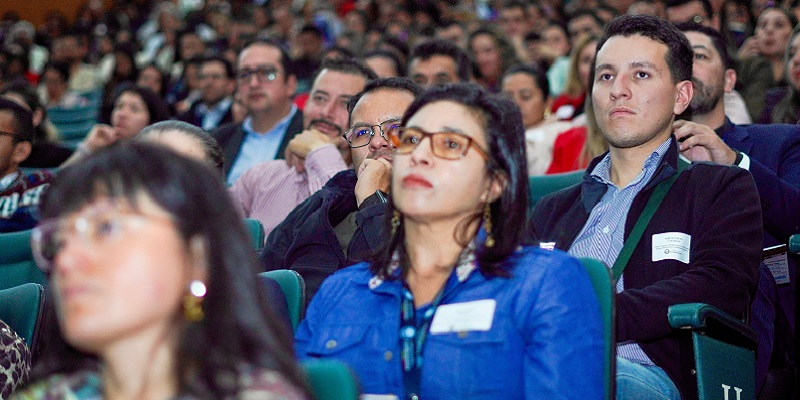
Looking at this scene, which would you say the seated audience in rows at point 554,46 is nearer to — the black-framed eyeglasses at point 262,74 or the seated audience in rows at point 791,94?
the black-framed eyeglasses at point 262,74

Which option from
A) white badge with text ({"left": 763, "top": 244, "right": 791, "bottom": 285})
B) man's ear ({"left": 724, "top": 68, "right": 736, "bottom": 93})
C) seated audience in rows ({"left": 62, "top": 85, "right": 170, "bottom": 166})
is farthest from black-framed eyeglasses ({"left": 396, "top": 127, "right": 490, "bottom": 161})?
seated audience in rows ({"left": 62, "top": 85, "right": 170, "bottom": 166})

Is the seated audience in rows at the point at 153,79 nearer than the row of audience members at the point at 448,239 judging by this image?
No

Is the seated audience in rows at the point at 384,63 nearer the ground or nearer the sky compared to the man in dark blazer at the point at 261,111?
nearer the sky

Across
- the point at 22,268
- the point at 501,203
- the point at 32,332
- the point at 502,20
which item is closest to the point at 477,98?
the point at 501,203

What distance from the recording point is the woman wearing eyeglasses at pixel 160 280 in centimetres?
132

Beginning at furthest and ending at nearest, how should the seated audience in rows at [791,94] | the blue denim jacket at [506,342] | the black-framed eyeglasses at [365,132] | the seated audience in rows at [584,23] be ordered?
the seated audience in rows at [584,23] → the seated audience in rows at [791,94] → the black-framed eyeglasses at [365,132] → the blue denim jacket at [506,342]

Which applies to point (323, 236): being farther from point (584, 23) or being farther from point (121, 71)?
point (121, 71)

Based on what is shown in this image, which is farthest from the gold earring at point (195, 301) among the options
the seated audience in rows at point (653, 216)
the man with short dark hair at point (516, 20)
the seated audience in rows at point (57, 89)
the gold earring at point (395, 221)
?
the seated audience in rows at point (57, 89)

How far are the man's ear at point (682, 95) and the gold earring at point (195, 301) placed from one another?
213 cm

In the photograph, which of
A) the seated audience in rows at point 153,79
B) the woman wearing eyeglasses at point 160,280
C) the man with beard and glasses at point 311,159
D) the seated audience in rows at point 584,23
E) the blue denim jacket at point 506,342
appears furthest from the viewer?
the seated audience in rows at point 153,79

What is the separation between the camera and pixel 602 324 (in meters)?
1.97

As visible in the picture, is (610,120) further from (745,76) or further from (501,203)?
(745,76)

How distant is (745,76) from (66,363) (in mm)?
4922

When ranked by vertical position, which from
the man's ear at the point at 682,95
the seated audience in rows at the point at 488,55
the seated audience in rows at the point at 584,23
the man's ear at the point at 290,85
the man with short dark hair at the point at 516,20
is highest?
the man with short dark hair at the point at 516,20
